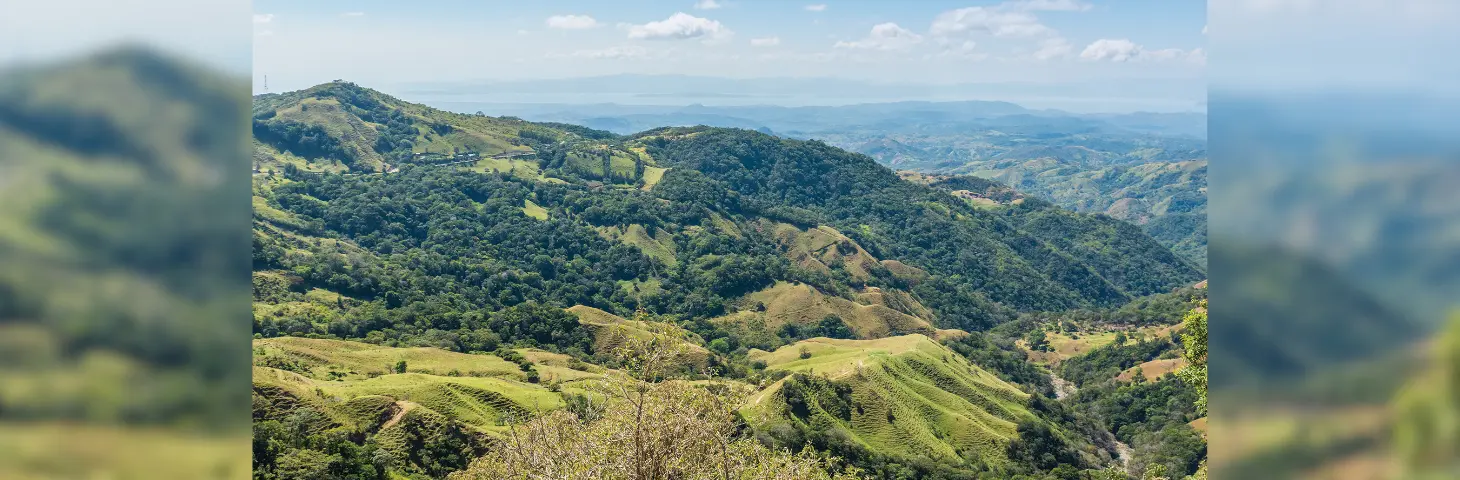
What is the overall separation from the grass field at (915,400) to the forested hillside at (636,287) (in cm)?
28

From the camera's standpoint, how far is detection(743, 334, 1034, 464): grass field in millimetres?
52469

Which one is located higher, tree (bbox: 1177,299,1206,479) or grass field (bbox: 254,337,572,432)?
tree (bbox: 1177,299,1206,479)

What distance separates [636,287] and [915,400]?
54795mm

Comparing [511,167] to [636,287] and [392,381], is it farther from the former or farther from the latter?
[392,381]

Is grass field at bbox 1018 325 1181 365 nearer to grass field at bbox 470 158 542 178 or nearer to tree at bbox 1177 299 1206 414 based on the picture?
tree at bbox 1177 299 1206 414

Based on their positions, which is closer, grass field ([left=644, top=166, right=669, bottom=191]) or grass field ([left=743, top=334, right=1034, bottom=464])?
grass field ([left=743, top=334, right=1034, bottom=464])

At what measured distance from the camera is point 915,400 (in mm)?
59094

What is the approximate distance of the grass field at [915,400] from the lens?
52469 millimetres

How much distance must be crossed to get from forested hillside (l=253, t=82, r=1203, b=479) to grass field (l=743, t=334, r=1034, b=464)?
28cm

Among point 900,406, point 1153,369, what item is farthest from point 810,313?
point 900,406

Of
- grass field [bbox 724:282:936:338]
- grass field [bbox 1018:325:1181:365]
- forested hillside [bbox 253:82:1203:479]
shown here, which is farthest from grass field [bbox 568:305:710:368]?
grass field [bbox 1018:325:1181:365]

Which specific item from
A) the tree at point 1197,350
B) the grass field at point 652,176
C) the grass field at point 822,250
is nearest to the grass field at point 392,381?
the tree at point 1197,350
